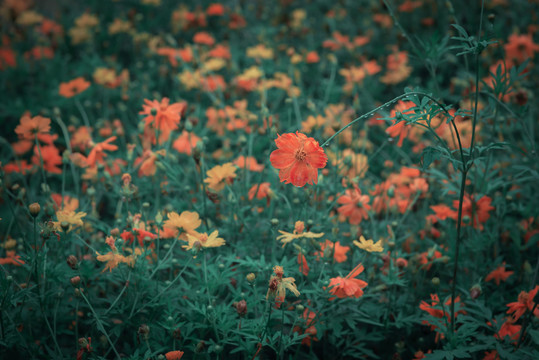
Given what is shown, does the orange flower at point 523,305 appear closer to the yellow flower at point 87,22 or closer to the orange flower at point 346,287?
the orange flower at point 346,287

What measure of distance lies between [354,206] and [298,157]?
582 mm

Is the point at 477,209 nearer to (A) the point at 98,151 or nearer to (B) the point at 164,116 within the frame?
(B) the point at 164,116

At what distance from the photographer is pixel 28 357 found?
137 cm

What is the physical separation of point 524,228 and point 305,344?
1.03 meters

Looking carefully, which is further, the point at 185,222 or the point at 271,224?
the point at 271,224

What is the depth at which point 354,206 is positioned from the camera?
1.75 m

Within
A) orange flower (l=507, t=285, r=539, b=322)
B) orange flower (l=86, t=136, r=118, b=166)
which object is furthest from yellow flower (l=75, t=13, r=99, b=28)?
orange flower (l=507, t=285, r=539, b=322)

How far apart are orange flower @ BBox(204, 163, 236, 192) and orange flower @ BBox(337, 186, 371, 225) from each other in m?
0.45

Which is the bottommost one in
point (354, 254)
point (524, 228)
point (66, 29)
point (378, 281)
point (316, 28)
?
point (378, 281)

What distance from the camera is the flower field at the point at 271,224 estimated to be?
1.32m

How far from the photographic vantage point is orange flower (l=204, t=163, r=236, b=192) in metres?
1.65

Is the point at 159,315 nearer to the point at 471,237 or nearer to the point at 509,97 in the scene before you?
the point at 471,237

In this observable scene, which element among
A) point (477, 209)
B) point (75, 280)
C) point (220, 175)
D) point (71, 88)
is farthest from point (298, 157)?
point (71, 88)

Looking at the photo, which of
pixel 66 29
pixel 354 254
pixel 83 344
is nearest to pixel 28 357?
pixel 83 344
